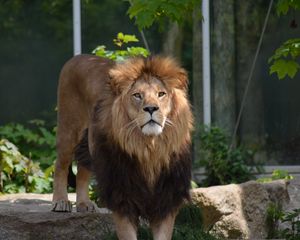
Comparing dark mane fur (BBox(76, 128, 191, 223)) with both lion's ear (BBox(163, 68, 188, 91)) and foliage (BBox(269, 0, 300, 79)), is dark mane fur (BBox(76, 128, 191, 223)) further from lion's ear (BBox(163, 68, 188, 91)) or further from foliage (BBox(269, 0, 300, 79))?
foliage (BBox(269, 0, 300, 79))

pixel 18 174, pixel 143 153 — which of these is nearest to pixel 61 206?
pixel 143 153

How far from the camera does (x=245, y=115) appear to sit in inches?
437

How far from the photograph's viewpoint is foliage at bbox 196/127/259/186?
1041 centimetres

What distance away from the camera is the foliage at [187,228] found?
673 centimetres

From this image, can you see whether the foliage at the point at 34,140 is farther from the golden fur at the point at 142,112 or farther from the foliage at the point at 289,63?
the foliage at the point at 289,63

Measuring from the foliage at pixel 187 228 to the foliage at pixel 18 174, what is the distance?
295 cm

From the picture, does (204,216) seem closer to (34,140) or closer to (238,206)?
(238,206)

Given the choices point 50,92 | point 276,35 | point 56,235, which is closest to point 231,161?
point 276,35

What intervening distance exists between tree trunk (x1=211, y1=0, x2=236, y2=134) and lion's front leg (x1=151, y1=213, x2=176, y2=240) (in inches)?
195

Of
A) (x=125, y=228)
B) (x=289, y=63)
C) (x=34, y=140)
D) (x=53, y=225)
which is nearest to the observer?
(x=125, y=228)

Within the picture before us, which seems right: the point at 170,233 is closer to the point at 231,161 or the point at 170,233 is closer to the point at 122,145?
the point at 122,145

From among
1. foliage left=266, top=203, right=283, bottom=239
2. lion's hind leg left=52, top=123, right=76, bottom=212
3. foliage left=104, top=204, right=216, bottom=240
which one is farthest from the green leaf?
foliage left=266, top=203, right=283, bottom=239

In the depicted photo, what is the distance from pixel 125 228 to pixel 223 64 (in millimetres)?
5306

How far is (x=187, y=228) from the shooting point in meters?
6.92
